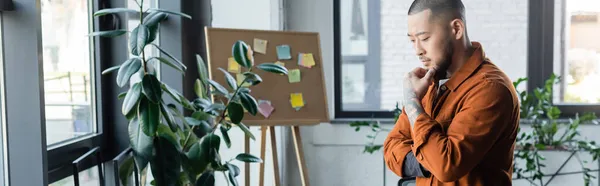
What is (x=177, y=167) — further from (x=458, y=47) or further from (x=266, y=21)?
(x=266, y=21)

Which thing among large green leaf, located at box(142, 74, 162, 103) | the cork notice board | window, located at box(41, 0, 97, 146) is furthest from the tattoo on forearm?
the cork notice board

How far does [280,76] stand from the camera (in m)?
3.55

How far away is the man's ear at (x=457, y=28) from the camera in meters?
1.66

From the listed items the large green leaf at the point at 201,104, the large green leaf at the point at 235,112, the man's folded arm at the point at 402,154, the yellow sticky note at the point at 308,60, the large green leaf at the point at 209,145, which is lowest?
the large green leaf at the point at 209,145

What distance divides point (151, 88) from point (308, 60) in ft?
5.12

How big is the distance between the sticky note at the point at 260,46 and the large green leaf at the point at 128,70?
1277mm

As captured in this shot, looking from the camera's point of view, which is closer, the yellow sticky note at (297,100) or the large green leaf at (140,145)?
the large green leaf at (140,145)

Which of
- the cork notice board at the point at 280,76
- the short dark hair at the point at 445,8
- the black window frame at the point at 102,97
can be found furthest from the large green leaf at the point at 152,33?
the cork notice board at the point at 280,76

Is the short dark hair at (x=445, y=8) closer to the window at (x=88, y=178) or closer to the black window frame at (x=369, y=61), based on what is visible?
the window at (x=88, y=178)

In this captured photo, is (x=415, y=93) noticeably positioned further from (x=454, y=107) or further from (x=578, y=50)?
(x=578, y=50)

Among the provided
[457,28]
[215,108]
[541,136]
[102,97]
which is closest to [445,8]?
[457,28]

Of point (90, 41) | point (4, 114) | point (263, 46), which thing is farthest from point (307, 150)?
point (4, 114)

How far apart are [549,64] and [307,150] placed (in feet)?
5.55

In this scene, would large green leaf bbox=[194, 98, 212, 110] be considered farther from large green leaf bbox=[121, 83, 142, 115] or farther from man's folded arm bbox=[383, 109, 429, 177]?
man's folded arm bbox=[383, 109, 429, 177]
